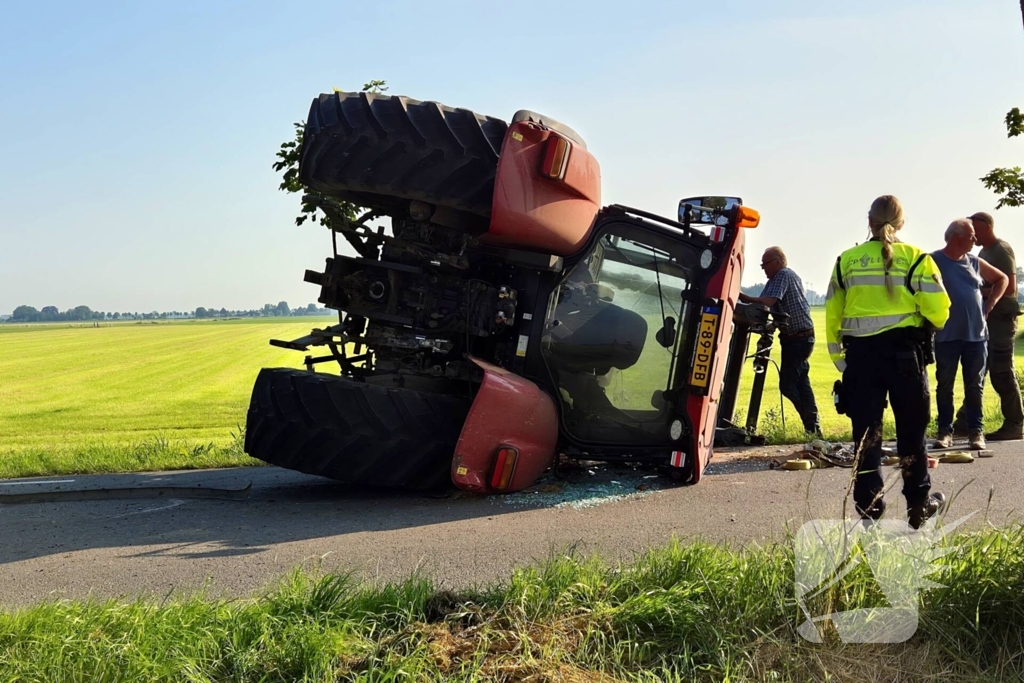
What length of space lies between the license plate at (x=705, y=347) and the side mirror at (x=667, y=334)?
0.18m

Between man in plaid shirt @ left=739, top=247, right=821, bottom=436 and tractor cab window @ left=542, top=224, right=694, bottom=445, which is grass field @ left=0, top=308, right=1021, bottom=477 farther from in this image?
tractor cab window @ left=542, top=224, right=694, bottom=445

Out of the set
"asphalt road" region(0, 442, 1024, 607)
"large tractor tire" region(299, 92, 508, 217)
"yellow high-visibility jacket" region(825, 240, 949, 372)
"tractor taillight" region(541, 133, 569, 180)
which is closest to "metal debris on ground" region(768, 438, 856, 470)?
"asphalt road" region(0, 442, 1024, 607)

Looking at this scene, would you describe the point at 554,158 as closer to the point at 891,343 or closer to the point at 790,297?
the point at 891,343

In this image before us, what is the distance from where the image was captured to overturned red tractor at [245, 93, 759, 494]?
5.31 meters

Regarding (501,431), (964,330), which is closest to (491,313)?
(501,431)

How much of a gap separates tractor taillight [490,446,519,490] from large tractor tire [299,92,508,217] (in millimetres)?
1517

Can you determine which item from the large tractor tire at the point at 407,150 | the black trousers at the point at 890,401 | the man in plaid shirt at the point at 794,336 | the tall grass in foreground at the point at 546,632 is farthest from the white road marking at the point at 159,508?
the man in plaid shirt at the point at 794,336

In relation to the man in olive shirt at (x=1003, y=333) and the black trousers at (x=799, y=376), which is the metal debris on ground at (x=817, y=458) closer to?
the black trousers at (x=799, y=376)

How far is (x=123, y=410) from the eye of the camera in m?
19.1

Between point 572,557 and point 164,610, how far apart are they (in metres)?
1.64

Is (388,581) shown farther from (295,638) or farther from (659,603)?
(659,603)

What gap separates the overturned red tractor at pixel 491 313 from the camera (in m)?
5.31

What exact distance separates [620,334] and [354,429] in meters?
1.94

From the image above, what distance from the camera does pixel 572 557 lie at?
364 cm
